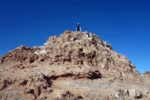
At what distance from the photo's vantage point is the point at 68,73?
23828 mm

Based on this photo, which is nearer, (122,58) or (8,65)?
(8,65)

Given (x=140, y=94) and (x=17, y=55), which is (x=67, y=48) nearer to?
(x=17, y=55)

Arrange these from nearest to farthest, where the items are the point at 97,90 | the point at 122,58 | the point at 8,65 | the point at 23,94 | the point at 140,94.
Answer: the point at 23,94
the point at 97,90
the point at 140,94
the point at 8,65
the point at 122,58

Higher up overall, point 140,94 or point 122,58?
point 122,58

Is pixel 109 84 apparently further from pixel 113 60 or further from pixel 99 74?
pixel 113 60

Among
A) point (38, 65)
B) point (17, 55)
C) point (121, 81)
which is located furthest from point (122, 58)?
point (17, 55)

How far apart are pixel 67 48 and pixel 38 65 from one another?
612 centimetres

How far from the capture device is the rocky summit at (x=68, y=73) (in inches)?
729

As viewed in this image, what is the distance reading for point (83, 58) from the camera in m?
28.5

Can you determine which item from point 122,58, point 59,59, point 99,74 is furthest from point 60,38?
point 122,58

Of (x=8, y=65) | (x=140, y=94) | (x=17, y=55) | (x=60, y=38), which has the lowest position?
(x=140, y=94)

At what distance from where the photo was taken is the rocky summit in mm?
18516

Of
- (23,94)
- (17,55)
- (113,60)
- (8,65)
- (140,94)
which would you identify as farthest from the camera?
(113,60)

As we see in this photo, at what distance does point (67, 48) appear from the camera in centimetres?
2905
